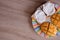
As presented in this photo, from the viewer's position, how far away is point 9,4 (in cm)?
126

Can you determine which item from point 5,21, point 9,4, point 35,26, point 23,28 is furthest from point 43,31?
point 9,4

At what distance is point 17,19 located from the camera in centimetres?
115

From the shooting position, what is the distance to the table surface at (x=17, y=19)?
41.1 inches

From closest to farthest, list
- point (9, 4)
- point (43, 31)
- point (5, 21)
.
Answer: point (43, 31), point (5, 21), point (9, 4)

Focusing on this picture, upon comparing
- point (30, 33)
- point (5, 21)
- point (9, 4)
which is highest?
point (9, 4)

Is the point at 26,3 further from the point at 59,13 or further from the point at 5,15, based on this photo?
the point at 59,13

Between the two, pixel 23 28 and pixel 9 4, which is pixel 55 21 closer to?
pixel 23 28

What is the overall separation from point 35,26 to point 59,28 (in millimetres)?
204

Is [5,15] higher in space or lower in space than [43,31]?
higher

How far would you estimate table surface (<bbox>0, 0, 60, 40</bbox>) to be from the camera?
1.04 metres

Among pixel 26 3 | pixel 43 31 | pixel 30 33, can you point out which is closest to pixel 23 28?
pixel 30 33

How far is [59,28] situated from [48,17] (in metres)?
0.14

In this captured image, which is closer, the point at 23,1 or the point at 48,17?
the point at 48,17

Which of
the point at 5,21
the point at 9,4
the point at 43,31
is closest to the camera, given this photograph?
the point at 43,31
